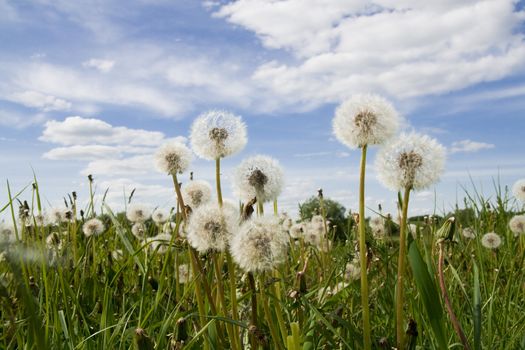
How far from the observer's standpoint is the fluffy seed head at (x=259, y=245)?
7.63 ft

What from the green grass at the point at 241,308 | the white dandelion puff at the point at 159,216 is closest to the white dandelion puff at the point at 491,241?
the green grass at the point at 241,308

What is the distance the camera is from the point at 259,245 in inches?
92.7

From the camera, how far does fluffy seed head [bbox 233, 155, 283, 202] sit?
9.55 feet

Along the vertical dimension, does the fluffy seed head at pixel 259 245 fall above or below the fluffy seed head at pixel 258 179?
below

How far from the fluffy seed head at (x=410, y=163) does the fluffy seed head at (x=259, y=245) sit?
56cm

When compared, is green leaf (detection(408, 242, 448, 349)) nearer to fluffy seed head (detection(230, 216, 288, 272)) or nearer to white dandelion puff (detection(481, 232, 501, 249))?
fluffy seed head (detection(230, 216, 288, 272))

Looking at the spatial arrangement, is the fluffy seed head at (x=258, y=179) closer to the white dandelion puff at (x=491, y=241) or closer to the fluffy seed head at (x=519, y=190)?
the white dandelion puff at (x=491, y=241)

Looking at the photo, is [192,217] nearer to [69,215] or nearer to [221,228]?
[221,228]

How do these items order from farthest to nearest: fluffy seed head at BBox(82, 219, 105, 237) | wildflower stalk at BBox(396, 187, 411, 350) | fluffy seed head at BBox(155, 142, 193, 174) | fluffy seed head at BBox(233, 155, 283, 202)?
fluffy seed head at BBox(82, 219, 105, 237) → fluffy seed head at BBox(155, 142, 193, 174) → fluffy seed head at BBox(233, 155, 283, 202) → wildflower stalk at BBox(396, 187, 411, 350)

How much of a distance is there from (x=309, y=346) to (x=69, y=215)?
14.2ft

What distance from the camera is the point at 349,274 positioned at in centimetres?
466

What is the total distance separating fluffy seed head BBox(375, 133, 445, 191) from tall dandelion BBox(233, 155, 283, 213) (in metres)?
0.62

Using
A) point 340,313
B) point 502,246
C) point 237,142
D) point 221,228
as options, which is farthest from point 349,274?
point 502,246

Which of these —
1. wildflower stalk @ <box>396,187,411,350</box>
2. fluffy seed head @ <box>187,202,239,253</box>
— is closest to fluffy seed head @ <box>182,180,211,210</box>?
fluffy seed head @ <box>187,202,239,253</box>
